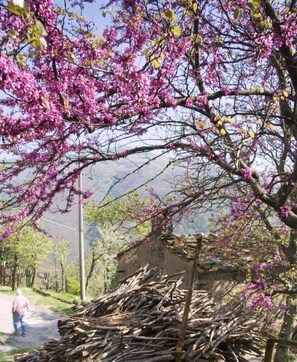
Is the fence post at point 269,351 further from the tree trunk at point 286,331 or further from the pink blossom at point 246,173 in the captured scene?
the tree trunk at point 286,331

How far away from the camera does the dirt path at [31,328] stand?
13297 millimetres

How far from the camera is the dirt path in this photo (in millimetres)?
13297

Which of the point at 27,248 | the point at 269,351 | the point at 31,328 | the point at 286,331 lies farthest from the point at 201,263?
the point at 27,248

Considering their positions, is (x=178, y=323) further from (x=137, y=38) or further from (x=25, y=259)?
(x=25, y=259)

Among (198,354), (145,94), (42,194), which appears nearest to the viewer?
(198,354)

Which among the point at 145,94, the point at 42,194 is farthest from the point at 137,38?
the point at 42,194

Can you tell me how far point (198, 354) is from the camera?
3480 mm

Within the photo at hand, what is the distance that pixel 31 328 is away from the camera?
17.0 m

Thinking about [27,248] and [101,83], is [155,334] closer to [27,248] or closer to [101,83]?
[101,83]

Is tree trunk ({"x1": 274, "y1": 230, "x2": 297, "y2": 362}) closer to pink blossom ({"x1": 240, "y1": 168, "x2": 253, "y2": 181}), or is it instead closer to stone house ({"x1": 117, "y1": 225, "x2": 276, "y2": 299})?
stone house ({"x1": 117, "y1": 225, "x2": 276, "y2": 299})

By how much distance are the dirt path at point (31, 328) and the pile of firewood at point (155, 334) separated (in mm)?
9087

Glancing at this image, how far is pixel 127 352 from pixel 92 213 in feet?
93.7

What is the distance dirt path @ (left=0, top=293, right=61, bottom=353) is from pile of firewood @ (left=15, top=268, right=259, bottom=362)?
909cm

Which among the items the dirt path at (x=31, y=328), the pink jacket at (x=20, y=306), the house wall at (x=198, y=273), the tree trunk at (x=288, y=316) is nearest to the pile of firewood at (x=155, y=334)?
the tree trunk at (x=288, y=316)
